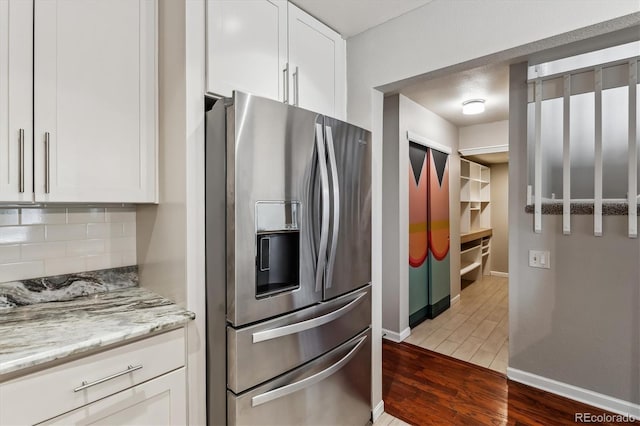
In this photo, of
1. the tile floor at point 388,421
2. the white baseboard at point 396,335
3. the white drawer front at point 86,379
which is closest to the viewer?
the white drawer front at point 86,379

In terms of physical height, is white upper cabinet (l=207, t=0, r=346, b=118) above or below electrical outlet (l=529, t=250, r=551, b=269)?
above

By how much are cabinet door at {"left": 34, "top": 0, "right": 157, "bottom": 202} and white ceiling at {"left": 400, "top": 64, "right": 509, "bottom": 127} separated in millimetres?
2366

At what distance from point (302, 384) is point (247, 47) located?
1.61 m

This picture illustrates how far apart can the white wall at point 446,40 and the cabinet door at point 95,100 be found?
122 cm

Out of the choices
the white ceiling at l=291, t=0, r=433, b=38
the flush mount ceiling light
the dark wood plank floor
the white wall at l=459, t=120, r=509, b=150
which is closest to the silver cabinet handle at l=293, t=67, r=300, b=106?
the white ceiling at l=291, t=0, r=433, b=38

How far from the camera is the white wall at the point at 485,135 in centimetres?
455

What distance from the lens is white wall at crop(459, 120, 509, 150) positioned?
4.55 metres

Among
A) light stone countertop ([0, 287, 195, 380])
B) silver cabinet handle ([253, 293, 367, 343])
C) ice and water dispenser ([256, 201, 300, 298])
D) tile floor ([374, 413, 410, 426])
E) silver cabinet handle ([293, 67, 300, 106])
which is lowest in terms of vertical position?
tile floor ([374, 413, 410, 426])

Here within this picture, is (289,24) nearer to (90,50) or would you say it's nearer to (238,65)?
(238,65)

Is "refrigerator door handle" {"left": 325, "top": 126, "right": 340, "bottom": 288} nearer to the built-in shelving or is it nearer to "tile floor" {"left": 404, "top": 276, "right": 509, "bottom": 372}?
"tile floor" {"left": 404, "top": 276, "right": 509, "bottom": 372}

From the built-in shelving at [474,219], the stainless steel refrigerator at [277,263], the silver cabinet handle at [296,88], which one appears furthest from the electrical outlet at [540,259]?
the built-in shelving at [474,219]

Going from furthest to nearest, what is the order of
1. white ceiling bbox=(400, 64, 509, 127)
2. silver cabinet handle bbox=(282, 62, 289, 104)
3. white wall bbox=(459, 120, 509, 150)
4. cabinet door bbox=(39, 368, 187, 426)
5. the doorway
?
white wall bbox=(459, 120, 509, 150) → the doorway → white ceiling bbox=(400, 64, 509, 127) → silver cabinet handle bbox=(282, 62, 289, 104) → cabinet door bbox=(39, 368, 187, 426)

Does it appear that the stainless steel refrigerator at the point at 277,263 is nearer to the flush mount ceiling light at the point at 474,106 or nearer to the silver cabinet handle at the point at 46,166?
the silver cabinet handle at the point at 46,166

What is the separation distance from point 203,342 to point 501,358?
278 centimetres
